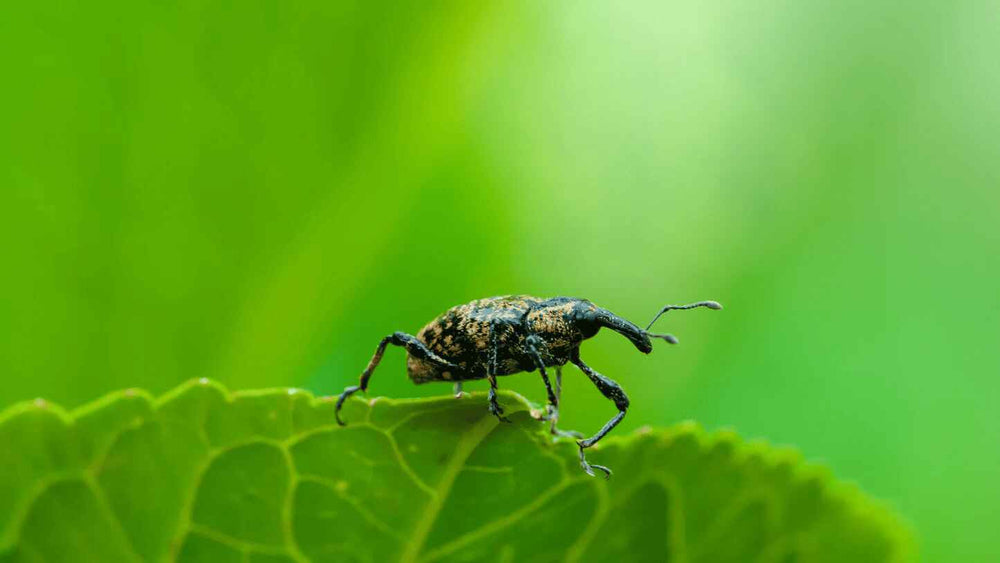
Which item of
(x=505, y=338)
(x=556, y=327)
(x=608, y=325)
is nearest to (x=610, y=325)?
(x=608, y=325)

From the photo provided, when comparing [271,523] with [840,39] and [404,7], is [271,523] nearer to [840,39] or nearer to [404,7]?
[404,7]

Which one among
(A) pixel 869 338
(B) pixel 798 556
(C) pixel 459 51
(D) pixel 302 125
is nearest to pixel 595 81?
(C) pixel 459 51

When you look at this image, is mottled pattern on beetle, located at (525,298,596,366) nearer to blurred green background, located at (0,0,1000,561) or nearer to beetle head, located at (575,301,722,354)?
beetle head, located at (575,301,722,354)

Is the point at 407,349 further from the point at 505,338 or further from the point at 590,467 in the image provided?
the point at 590,467

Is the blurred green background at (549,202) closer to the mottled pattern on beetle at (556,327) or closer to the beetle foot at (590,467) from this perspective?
the mottled pattern on beetle at (556,327)

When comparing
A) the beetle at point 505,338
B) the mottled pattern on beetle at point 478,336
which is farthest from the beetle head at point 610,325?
the mottled pattern on beetle at point 478,336

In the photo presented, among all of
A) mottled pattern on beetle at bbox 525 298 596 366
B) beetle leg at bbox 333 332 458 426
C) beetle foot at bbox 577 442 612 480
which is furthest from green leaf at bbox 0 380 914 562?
mottled pattern on beetle at bbox 525 298 596 366
